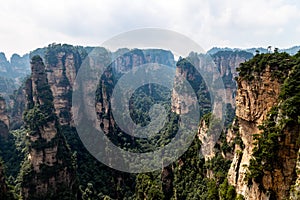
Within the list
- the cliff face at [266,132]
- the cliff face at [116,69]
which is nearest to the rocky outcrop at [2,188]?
the cliff face at [266,132]

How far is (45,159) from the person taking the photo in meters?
32.4

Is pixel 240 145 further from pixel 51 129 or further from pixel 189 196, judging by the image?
pixel 51 129

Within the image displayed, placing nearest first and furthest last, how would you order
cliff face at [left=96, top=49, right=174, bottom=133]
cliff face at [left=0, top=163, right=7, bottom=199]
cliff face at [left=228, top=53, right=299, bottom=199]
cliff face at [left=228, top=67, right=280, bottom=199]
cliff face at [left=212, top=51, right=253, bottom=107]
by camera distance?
cliff face at [left=228, top=53, right=299, bottom=199], cliff face at [left=228, top=67, right=280, bottom=199], cliff face at [left=0, top=163, right=7, bottom=199], cliff face at [left=96, top=49, right=174, bottom=133], cliff face at [left=212, top=51, right=253, bottom=107]

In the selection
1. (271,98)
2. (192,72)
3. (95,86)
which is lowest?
(271,98)

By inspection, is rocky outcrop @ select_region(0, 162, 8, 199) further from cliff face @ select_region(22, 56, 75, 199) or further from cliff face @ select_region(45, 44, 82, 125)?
cliff face @ select_region(45, 44, 82, 125)

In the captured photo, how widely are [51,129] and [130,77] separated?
1916 inches

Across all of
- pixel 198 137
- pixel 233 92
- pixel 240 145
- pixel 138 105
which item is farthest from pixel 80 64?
pixel 240 145

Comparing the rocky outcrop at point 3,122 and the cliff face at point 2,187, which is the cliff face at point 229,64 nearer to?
the rocky outcrop at point 3,122

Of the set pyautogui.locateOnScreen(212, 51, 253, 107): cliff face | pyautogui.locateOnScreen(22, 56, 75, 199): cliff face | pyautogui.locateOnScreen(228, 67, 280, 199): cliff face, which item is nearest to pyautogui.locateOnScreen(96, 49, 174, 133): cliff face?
pyautogui.locateOnScreen(22, 56, 75, 199): cliff face

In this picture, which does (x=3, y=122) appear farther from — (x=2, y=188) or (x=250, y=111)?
(x=250, y=111)

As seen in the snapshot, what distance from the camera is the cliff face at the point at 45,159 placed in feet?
104

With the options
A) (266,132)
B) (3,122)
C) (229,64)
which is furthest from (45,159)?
(229,64)

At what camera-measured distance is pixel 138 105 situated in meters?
73.6

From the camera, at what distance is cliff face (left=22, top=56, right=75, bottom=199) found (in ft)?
104
